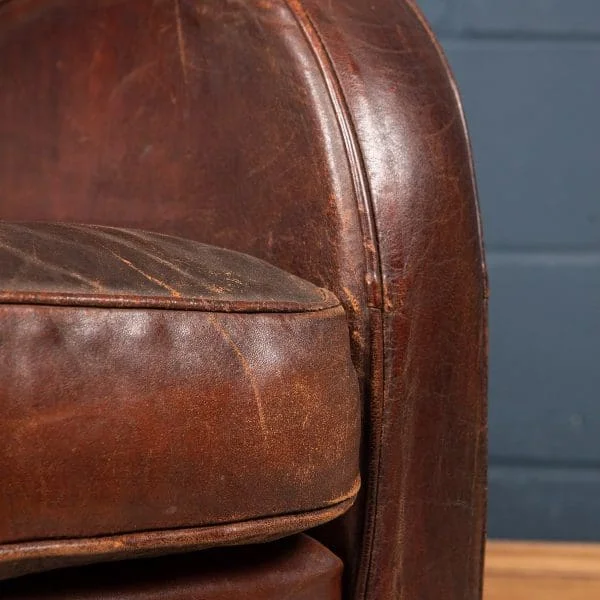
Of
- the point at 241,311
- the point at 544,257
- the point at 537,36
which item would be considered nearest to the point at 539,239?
the point at 544,257

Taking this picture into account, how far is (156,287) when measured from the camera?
19.6 inches

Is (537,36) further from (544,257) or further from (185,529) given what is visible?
(185,529)

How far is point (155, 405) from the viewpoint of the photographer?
466 mm

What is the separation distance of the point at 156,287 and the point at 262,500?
144 millimetres

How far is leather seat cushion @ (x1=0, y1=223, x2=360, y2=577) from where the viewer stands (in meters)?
0.44

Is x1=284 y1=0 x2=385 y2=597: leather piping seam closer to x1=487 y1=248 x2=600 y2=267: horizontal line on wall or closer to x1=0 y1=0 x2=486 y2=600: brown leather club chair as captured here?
x1=0 y1=0 x2=486 y2=600: brown leather club chair

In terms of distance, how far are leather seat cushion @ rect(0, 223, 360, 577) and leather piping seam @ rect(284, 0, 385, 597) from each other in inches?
2.3

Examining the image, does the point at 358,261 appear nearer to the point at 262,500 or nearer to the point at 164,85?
the point at 262,500

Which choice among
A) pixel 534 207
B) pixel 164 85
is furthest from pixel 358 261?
pixel 534 207

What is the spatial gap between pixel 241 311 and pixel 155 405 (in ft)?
0.27

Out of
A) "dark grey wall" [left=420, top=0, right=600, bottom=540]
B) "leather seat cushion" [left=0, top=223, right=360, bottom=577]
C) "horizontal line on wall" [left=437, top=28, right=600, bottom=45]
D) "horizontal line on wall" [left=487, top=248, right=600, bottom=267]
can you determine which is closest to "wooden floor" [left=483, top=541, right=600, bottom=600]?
"dark grey wall" [left=420, top=0, right=600, bottom=540]

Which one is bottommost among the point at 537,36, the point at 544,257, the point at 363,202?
the point at 544,257

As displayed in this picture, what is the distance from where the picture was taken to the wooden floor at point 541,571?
3.62ft

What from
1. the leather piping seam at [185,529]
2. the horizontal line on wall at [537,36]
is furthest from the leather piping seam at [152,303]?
the horizontal line on wall at [537,36]
